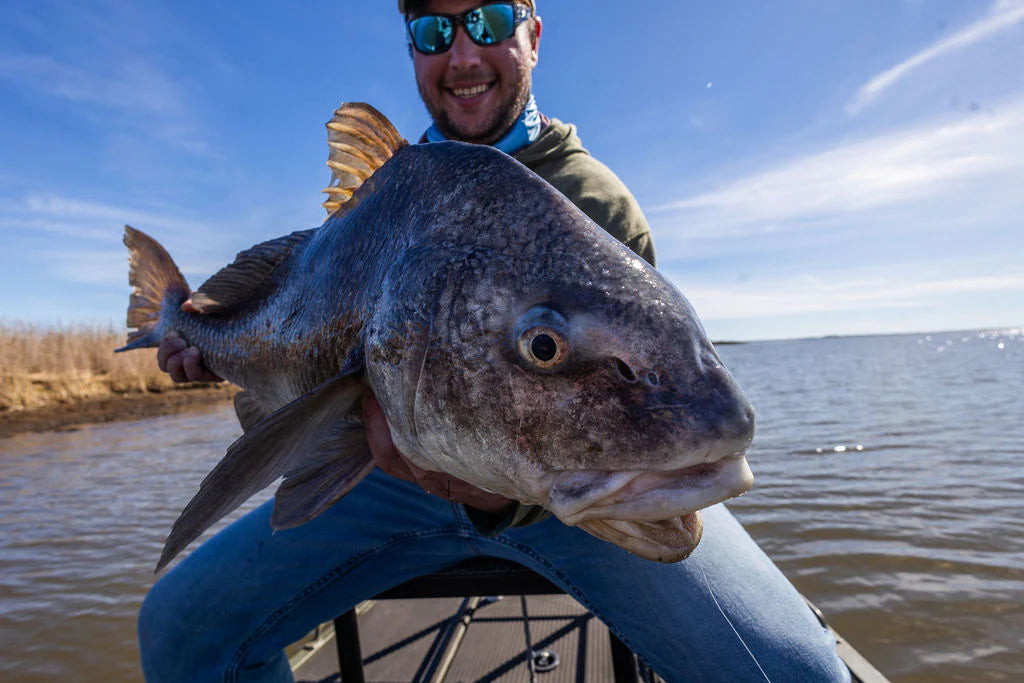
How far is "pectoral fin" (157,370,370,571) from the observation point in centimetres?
135

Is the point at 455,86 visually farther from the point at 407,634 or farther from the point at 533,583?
the point at 407,634

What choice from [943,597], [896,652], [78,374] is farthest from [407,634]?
[78,374]

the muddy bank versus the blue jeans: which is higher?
the blue jeans

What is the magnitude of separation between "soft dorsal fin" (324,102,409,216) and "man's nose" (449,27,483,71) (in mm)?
936

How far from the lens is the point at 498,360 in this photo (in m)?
1.20

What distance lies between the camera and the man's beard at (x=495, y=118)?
2926 mm

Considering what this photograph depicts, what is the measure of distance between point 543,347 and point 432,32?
2.34 metres

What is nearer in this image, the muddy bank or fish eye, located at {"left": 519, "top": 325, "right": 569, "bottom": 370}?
fish eye, located at {"left": 519, "top": 325, "right": 569, "bottom": 370}

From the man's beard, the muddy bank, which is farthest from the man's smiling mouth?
the muddy bank

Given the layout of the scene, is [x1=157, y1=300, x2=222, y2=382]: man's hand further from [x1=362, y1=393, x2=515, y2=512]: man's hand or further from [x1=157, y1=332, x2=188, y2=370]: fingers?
[x1=362, y1=393, x2=515, y2=512]: man's hand

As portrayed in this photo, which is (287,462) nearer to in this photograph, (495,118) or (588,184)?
(588,184)

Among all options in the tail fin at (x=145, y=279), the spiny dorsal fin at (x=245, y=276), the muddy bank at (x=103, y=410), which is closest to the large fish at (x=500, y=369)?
the spiny dorsal fin at (x=245, y=276)

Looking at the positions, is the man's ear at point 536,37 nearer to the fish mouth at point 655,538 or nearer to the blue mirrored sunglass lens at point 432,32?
the blue mirrored sunglass lens at point 432,32

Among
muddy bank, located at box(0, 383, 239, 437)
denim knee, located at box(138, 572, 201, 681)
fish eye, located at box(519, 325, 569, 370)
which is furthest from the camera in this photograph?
muddy bank, located at box(0, 383, 239, 437)
